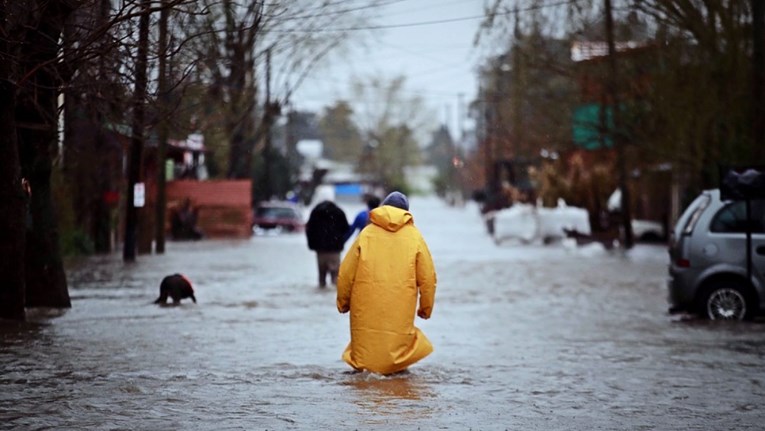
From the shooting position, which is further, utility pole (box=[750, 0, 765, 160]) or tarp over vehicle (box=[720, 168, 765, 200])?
utility pole (box=[750, 0, 765, 160])

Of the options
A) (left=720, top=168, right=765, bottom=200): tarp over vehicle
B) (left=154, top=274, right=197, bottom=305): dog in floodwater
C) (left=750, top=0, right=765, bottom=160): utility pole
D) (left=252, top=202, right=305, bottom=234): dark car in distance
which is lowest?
(left=154, top=274, right=197, bottom=305): dog in floodwater

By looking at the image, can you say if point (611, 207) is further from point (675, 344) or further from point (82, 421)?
point (82, 421)

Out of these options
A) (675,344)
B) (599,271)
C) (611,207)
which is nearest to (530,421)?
(675,344)

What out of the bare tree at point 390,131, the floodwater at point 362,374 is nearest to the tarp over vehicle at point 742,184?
the floodwater at point 362,374

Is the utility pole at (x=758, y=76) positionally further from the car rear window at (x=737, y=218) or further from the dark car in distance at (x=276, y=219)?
the dark car in distance at (x=276, y=219)

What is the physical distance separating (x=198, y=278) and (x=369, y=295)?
1649cm

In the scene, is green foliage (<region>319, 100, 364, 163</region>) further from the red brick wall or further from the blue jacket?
the blue jacket

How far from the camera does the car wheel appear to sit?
1962cm

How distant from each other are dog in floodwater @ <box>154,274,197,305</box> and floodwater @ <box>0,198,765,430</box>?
0.33m

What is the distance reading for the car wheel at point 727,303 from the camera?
773 inches

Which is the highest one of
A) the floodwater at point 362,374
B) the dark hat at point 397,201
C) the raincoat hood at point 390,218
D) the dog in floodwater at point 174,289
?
the dark hat at point 397,201

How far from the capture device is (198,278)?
2880cm

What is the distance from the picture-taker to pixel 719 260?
63.4 ft

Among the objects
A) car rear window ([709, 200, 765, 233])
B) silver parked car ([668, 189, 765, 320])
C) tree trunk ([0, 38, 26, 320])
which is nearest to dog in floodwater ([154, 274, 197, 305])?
tree trunk ([0, 38, 26, 320])
